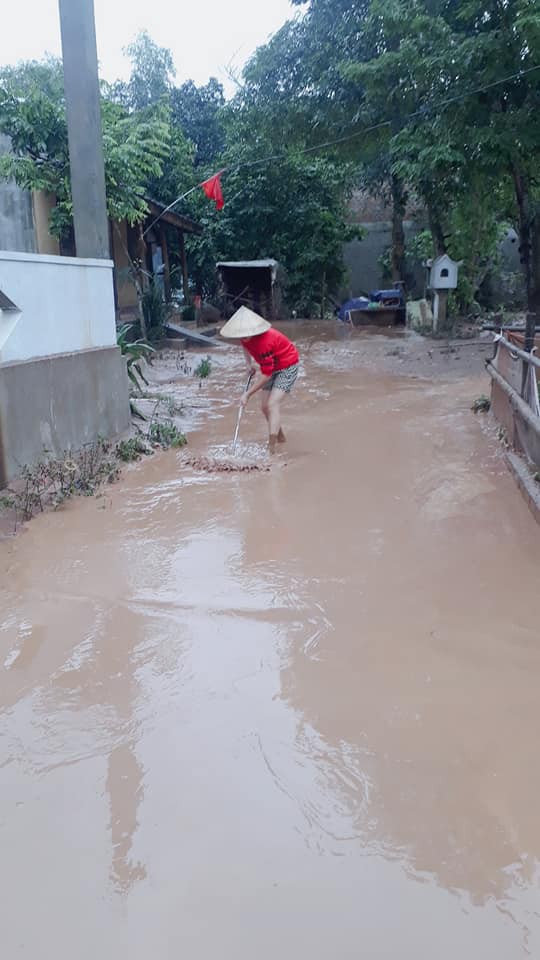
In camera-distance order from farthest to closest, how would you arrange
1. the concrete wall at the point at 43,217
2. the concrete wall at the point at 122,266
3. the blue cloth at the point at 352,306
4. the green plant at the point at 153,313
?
the blue cloth at the point at 352,306 → the concrete wall at the point at 122,266 → the green plant at the point at 153,313 → the concrete wall at the point at 43,217

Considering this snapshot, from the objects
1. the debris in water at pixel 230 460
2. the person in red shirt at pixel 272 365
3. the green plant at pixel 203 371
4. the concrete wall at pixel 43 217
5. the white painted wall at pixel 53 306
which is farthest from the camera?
the concrete wall at pixel 43 217

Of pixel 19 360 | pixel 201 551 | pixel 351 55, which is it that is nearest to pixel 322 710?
pixel 201 551

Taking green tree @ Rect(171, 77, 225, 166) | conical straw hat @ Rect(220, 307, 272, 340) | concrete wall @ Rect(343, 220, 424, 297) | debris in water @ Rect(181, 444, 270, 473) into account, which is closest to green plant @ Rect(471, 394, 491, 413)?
debris in water @ Rect(181, 444, 270, 473)

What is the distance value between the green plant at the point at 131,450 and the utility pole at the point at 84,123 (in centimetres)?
182

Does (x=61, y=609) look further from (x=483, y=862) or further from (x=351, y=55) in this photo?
(x=351, y=55)

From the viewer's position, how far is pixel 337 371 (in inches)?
525

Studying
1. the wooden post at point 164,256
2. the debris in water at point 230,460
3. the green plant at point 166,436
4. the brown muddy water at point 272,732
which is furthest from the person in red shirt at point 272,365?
the wooden post at point 164,256

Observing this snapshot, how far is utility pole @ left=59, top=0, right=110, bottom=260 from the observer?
23.5 feet

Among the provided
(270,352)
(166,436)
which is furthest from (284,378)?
(166,436)

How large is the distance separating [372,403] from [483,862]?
8.37 m

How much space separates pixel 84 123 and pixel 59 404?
2949 millimetres

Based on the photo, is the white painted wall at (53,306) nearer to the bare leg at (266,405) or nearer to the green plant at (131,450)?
the green plant at (131,450)

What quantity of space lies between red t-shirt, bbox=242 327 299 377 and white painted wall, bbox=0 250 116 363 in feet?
4.39

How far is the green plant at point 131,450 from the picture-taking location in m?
6.95
